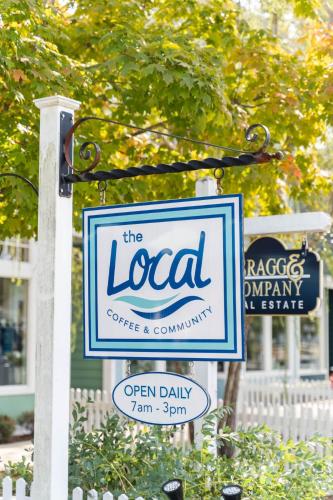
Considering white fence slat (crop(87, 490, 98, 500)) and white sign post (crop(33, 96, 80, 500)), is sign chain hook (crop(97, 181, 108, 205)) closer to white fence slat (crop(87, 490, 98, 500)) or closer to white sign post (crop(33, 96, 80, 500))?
white sign post (crop(33, 96, 80, 500))

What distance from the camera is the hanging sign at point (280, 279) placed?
6984 mm

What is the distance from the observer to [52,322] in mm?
4332

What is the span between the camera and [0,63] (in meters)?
6.30

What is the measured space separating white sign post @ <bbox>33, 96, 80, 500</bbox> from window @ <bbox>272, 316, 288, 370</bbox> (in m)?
15.9

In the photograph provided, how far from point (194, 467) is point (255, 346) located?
14074 millimetres

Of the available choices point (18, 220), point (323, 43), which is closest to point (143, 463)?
point (18, 220)

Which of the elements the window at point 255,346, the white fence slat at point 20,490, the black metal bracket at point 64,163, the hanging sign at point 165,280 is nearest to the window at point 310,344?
the window at point 255,346

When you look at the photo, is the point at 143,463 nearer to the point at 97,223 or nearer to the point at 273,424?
the point at 97,223

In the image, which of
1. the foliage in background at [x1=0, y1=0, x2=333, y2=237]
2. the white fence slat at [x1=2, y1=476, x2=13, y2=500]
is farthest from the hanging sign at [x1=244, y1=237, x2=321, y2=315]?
the white fence slat at [x1=2, y1=476, x2=13, y2=500]

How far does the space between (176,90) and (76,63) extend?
3.18 feet

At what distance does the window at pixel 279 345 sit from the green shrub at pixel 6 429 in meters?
9.36

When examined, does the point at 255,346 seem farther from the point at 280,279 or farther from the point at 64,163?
the point at 64,163

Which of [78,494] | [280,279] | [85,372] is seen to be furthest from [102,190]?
[85,372]

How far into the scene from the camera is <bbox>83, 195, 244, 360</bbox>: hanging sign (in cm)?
408
